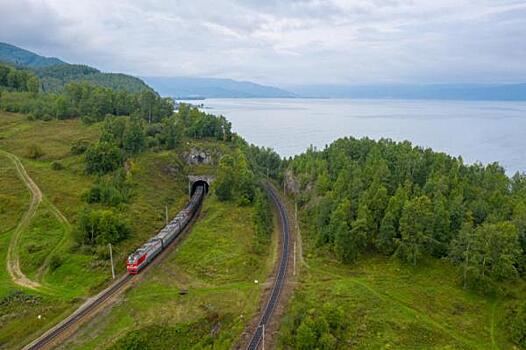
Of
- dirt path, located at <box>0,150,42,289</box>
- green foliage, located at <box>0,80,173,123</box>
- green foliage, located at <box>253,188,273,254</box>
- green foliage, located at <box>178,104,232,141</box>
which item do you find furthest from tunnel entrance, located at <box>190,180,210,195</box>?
green foliage, located at <box>0,80,173,123</box>

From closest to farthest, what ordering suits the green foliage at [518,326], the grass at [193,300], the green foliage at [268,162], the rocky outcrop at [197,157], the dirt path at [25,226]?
the green foliage at [518,326]
the grass at [193,300]
the dirt path at [25,226]
the rocky outcrop at [197,157]
the green foliage at [268,162]

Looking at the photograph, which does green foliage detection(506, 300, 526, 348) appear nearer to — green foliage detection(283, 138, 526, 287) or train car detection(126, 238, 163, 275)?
green foliage detection(283, 138, 526, 287)

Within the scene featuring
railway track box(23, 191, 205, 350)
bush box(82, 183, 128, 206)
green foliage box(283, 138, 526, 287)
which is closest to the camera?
railway track box(23, 191, 205, 350)

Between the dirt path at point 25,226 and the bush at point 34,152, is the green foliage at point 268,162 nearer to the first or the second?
the bush at point 34,152

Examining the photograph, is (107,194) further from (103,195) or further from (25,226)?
(25,226)

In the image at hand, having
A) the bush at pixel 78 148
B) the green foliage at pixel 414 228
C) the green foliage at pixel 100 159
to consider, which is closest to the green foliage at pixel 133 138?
the green foliage at pixel 100 159

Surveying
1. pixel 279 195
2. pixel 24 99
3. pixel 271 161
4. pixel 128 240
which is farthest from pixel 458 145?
pixel 24 99
